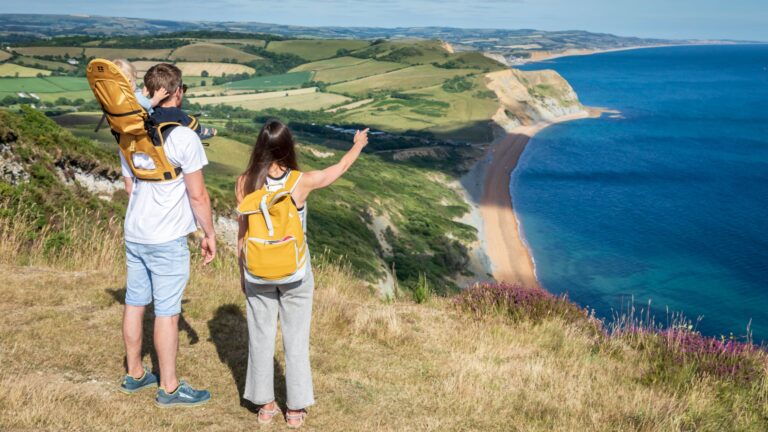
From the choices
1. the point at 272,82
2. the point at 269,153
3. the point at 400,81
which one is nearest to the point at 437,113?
the point at 400,81

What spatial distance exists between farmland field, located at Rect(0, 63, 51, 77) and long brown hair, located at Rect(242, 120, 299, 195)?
147 metres

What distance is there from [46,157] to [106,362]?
15074mm

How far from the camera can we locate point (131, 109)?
191 inches

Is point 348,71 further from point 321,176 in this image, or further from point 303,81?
point 321,176

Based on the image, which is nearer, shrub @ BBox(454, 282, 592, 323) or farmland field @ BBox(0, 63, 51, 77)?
shrub @ BBox(454, 282, 592, 323)

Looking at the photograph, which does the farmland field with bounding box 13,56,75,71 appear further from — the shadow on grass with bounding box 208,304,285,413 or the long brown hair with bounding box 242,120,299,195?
the long brown hair with bounding box 242,120,299,195

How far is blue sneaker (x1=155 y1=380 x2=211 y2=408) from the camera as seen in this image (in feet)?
18.0

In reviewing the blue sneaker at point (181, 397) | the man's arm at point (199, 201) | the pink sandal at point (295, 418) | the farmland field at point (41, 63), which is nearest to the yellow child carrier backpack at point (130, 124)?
the man's arm at point (199, 201)

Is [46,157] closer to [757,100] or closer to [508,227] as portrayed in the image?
[508,227]

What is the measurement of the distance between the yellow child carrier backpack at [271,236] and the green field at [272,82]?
165022 millimetres

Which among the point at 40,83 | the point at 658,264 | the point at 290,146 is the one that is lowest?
the point at 658,264

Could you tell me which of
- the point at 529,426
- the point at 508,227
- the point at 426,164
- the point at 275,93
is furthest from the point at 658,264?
the point at 275,93

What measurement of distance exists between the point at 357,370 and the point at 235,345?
148 centimetres

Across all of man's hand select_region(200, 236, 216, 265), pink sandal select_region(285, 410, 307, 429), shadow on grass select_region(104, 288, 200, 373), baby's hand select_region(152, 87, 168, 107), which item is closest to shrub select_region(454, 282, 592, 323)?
shadow on grass select_region(104, 288, 200, 373)
